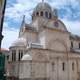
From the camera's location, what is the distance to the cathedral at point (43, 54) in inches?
1124

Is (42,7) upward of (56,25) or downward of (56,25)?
upward

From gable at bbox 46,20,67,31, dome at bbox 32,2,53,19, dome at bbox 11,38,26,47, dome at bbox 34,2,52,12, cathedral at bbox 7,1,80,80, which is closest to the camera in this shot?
cathedral at bbox 7,1,80,80

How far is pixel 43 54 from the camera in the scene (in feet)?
96.9

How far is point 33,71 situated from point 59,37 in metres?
7.58

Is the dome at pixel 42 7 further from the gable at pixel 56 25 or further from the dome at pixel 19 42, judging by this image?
the dome at pixel 19 42

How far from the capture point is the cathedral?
28.5 m

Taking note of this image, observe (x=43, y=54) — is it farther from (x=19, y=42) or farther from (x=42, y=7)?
(x=42, y=7)

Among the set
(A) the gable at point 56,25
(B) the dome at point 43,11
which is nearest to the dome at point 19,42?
(A) the gable at point 56,25

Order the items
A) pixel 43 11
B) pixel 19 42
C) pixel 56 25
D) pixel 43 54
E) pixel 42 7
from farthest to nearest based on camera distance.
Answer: pixel 42 7 → pixel 43 11 → pixel 56 25 → pixel 19 42 → pixel 43 54

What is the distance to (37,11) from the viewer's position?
35.9m

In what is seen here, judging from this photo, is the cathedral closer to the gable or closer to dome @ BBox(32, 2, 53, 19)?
the gable

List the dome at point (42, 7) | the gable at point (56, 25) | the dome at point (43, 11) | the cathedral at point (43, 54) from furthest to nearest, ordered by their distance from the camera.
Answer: the dome at point (42, 7) < the dome at point (43, 11) < the gable at point (56, 25) < the cathedral at point (43, 54)

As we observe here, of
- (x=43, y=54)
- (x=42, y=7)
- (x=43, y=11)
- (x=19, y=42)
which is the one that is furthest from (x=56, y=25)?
(x=19, y=42)

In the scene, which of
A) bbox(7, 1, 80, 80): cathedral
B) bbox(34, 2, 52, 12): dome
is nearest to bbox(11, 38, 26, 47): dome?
bbox(7, 1, 80, 80): cathedral
